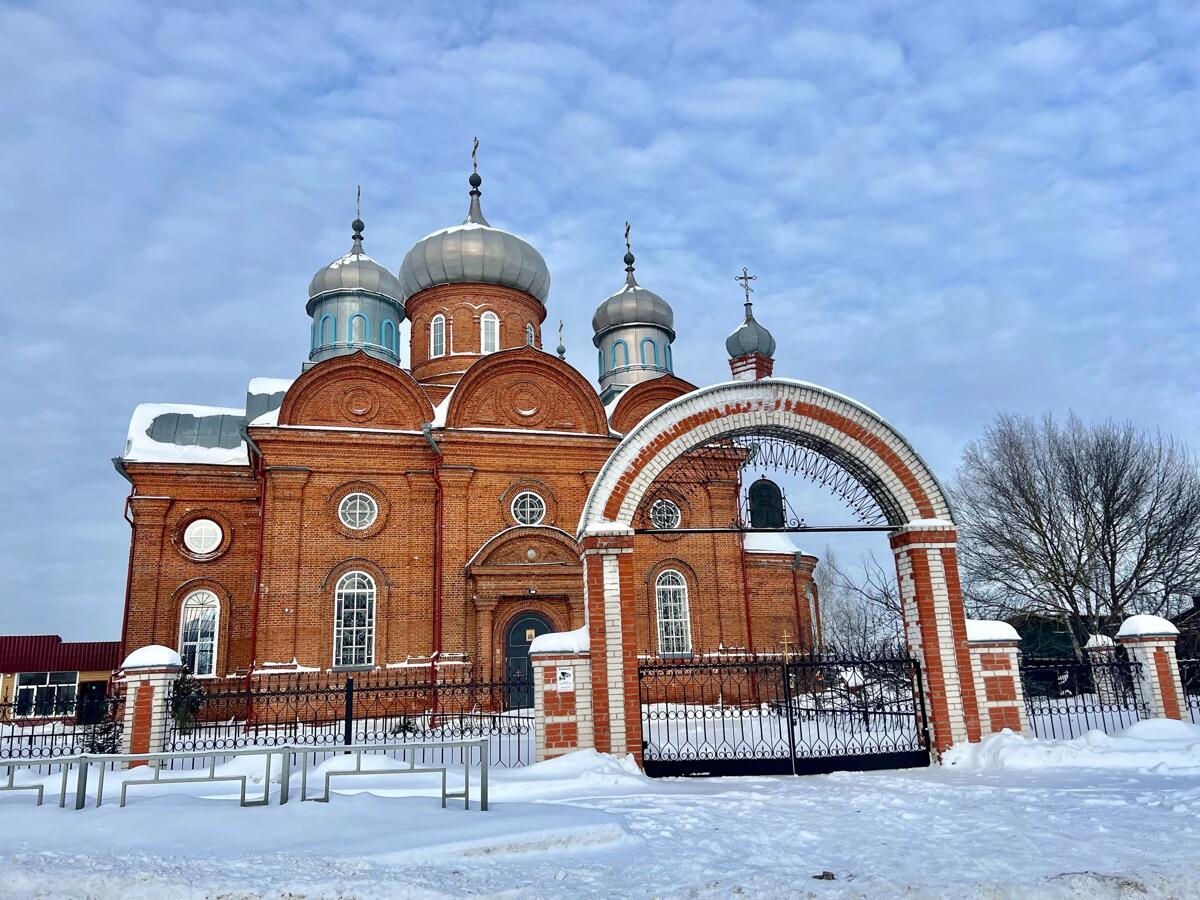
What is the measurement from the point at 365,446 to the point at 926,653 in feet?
39.2

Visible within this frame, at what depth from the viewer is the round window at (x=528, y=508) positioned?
17.9 m

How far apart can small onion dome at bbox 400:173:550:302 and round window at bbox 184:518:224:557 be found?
317 inches

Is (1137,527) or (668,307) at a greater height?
(668,307)

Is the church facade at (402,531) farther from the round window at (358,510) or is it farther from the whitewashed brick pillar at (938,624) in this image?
the whitewashed brick pillar at (938,624)

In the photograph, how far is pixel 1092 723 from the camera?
470 inches

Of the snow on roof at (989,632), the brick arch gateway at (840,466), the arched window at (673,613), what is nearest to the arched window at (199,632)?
the arched window at (673,613)

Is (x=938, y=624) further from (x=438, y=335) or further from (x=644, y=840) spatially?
(x=438, y=335)

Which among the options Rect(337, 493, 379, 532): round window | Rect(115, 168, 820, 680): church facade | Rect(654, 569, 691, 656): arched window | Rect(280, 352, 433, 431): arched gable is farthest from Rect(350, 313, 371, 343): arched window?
Rect(654, 569, 691, 656): arched window

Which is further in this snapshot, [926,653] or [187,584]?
[187,584]

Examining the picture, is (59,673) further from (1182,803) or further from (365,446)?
(1182,803)

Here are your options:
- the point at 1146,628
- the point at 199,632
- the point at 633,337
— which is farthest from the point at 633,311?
the point at 1146,628

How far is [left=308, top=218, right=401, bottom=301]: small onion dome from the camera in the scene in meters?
23.0

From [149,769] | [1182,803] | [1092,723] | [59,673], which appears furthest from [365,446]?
[59,673]

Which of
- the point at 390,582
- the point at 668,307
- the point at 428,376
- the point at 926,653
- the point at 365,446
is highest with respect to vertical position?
the point at 668,307
